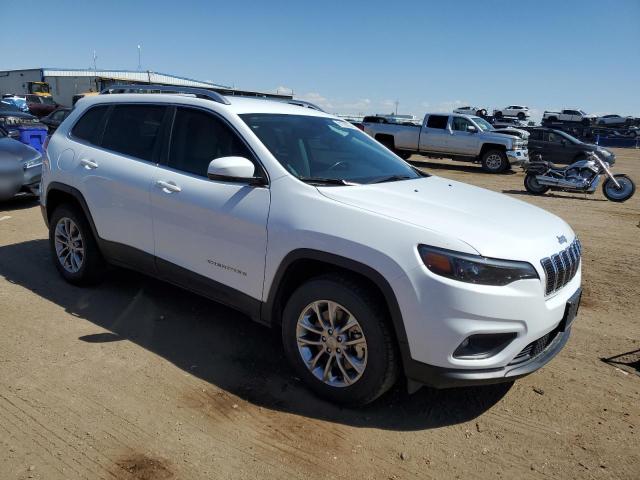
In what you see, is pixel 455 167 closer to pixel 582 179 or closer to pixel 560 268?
pixel 582 179

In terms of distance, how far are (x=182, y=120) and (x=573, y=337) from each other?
11.9 feet

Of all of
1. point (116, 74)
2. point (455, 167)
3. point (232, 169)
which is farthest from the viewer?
point (116, 74)

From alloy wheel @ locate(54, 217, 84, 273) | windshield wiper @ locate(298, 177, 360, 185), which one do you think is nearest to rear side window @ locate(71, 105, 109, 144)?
alloy wheel @ locate(54, 217, 84, 273)

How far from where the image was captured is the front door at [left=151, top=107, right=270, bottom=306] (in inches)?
132

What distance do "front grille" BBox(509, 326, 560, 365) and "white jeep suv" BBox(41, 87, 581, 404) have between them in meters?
0.01

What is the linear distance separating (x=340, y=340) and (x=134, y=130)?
262cm

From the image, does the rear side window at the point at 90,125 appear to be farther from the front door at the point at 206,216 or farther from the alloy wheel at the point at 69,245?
the front door at the point at 206,216

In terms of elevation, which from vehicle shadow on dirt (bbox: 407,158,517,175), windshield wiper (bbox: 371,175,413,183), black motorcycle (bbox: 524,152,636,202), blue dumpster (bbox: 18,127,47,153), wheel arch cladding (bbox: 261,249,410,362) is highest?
windshield wiper (bbox: 371,175,413,183)

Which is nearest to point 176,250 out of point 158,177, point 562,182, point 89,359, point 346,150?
point 158,177

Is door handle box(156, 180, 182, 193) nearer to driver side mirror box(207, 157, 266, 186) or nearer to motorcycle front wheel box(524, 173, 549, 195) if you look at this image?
driver side mirror box(207, 157, 266, 186)

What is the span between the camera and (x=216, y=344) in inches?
155

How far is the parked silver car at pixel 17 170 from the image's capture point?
8055mm

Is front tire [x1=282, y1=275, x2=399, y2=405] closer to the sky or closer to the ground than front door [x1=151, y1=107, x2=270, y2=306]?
closer to the ground

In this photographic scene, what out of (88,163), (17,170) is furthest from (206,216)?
(17,170)
